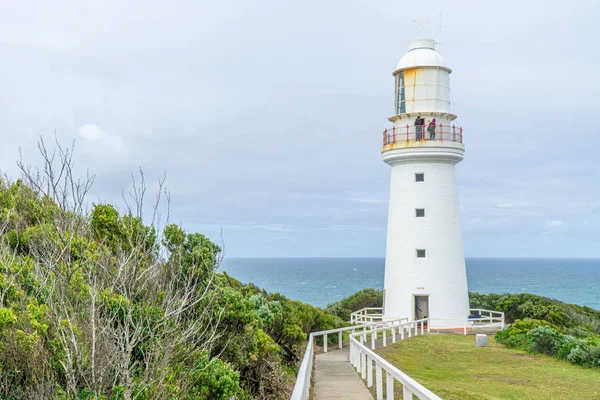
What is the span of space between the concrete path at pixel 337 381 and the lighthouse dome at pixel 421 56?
13.2 meters

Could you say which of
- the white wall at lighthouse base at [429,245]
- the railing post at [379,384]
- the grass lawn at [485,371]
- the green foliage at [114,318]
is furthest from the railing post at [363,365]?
the white wall at lighthouse base at [429,245]

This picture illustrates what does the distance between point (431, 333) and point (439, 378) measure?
30.5 ft

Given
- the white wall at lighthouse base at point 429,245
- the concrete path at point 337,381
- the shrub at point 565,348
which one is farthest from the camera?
the white wall at lighthouse base at point 429,245

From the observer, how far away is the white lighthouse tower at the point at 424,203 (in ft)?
77.1

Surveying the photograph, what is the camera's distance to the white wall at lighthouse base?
23469 millimetres

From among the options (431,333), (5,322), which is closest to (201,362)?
(5,322)

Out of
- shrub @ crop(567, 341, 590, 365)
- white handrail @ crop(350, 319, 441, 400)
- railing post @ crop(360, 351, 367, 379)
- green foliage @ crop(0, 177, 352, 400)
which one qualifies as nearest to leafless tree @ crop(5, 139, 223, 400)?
green foliage @ crop(0, 177, 352, 400)

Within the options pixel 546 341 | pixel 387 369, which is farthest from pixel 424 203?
pixel 387 369

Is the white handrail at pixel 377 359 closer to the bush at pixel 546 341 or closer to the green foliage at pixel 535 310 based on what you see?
the green foliage at pixel 535 310

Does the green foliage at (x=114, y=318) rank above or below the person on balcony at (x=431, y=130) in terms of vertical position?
below

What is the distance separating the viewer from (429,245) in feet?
77.0

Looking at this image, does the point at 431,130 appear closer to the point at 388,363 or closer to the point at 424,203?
the point at 424,203

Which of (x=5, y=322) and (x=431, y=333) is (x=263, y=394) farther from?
(x=431, y=333)

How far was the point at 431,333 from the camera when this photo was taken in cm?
2273
